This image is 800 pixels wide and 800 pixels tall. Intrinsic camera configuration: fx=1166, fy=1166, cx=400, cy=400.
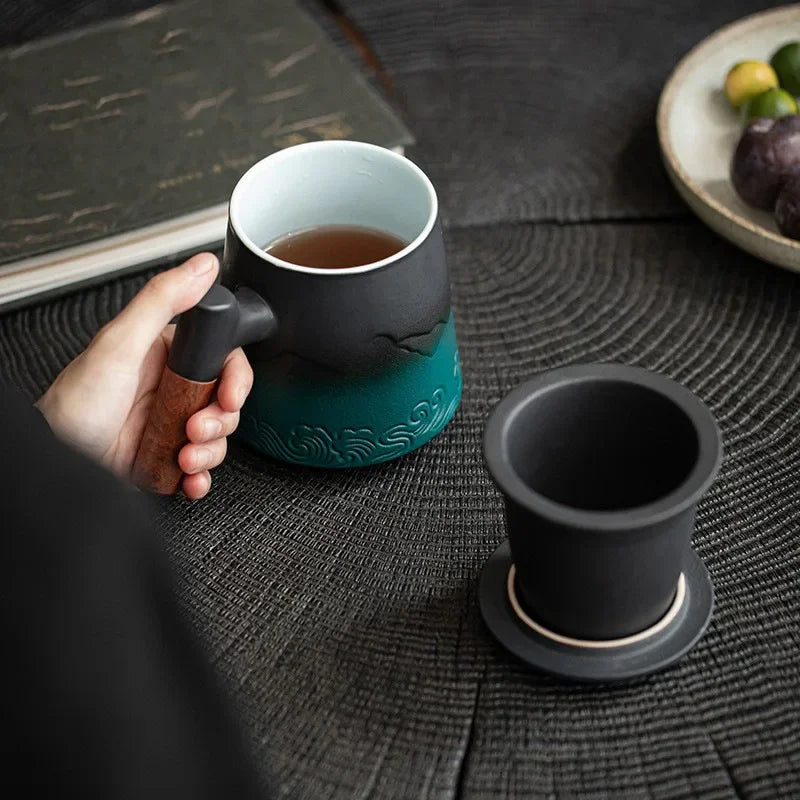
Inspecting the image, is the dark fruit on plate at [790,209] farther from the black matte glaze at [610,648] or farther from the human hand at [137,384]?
the human hand at [137,384]

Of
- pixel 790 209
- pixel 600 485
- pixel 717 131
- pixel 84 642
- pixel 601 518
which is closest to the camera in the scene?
pixel 84 642

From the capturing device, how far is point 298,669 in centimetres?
68

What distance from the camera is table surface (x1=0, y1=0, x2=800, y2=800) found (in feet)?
2.06

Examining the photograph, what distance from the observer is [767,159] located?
0.95 meters

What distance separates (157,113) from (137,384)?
0.40 metres

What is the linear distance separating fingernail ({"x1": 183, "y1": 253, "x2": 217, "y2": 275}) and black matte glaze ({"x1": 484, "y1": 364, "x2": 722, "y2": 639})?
0.74 feet

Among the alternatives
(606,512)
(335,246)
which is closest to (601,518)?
(606,512)

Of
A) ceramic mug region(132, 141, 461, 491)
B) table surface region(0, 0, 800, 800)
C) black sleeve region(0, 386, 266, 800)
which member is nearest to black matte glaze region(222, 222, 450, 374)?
ceramic mug region(132, 141, 461, 491)

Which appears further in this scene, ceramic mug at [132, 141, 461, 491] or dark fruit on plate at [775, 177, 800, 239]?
dark fruit on plate at [775, 177, 800, 239]

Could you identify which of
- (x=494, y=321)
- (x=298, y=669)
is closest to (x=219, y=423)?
(x=298, y=669)

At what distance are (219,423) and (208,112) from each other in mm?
433

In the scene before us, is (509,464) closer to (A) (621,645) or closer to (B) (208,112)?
(A) (621,645)

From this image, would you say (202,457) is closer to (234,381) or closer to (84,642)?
(234,381)

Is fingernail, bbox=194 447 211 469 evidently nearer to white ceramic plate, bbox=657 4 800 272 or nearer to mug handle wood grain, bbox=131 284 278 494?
mug handle wood grain, bbox=131 284 278 494
